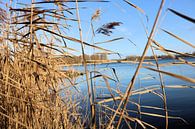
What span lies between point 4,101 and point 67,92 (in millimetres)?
1273

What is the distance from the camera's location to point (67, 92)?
10.1 ft

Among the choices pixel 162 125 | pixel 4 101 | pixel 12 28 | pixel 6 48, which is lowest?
pixel 162 125

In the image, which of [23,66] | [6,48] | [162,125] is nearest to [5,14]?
[6,48]

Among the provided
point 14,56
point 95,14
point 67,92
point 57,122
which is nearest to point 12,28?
point 14,56

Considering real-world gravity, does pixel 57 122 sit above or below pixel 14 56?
below

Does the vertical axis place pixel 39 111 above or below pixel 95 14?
below

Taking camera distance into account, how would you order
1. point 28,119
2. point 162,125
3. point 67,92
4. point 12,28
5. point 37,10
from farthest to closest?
point 162,125 → point 67,92 → point 12,28 → point 28,119 → point 37,10

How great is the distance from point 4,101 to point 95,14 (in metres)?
0.91

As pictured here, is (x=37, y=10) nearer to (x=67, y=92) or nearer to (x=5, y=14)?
(x=5, y=14)

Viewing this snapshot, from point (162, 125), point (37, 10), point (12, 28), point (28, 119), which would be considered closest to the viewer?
point (37, 10)

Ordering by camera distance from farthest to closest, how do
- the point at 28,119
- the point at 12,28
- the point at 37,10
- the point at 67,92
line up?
1. the point at 67,92
2. the point at 12,28
3. the point at 28,119
4. the point at 37,10

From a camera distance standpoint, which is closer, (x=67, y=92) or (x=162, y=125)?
(x=67, y=92)

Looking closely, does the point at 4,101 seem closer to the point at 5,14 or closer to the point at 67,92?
the point at 5,14

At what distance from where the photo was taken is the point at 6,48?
1925mm
